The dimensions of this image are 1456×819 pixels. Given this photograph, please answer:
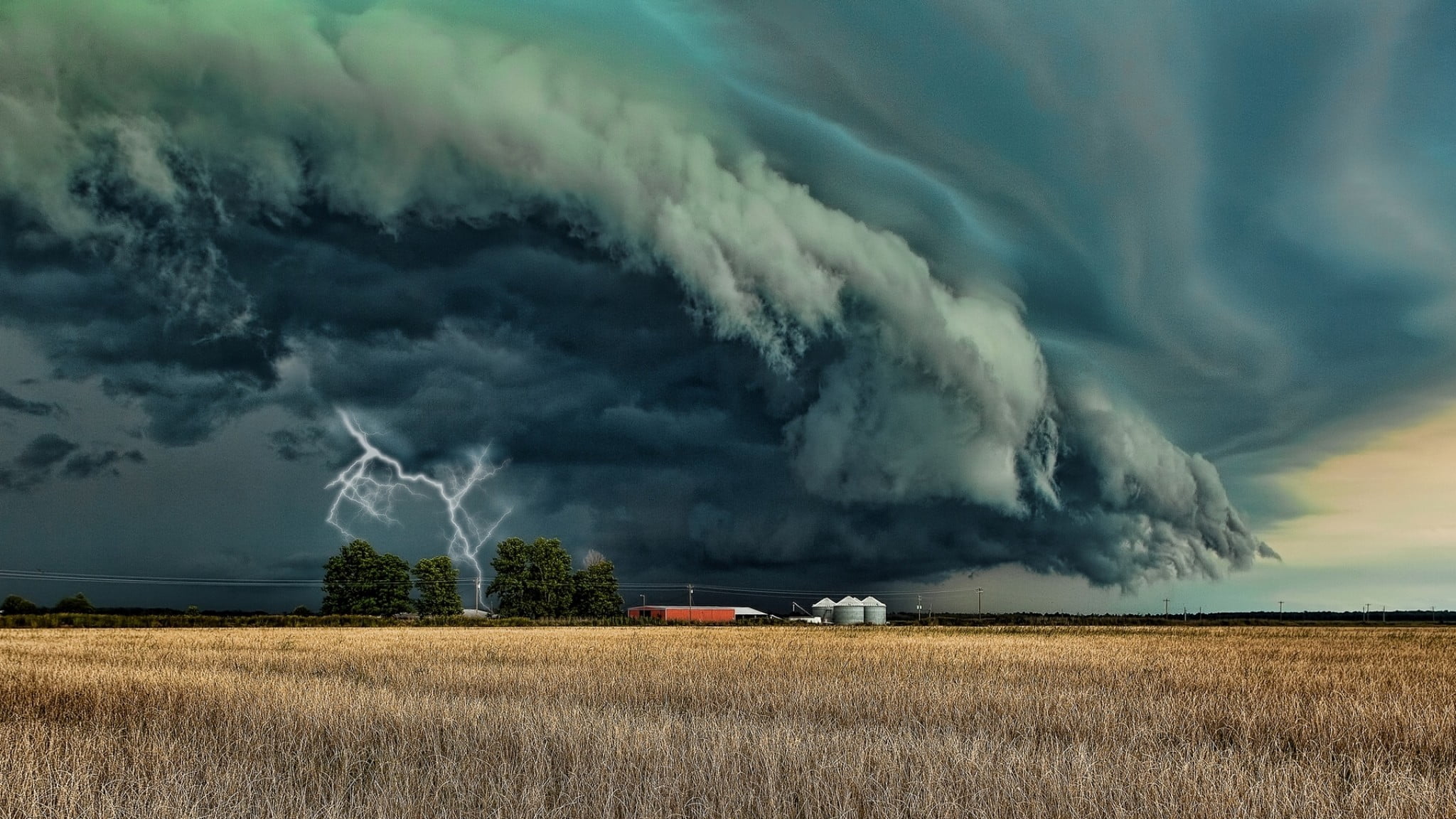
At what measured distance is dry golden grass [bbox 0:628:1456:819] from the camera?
21.0 ft

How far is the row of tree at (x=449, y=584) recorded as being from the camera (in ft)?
384

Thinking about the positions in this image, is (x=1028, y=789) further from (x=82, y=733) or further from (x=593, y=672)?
(x=593, y=672)

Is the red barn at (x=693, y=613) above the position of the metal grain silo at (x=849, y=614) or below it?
below

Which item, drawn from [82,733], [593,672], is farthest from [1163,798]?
[593,672]

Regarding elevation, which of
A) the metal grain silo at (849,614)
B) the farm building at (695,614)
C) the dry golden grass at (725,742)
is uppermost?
the dry golden grass at (725,742)

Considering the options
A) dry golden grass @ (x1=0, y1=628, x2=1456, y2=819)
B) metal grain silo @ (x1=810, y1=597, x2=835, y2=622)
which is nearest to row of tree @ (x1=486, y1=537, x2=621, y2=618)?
metal grain silo @ (x1=810, y1=597, x2=835, y2=622)

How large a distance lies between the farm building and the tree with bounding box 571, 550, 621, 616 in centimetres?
2980

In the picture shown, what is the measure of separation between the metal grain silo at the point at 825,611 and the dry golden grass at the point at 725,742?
112056 millimetres

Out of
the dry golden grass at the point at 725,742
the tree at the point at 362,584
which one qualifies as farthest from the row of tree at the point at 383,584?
the dry golden grass at the point at 725,742

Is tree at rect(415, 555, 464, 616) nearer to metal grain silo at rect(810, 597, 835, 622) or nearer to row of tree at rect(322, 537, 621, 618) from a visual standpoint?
row of tree at rect(322, 537, 621, 618)

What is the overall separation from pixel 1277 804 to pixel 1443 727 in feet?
21.0

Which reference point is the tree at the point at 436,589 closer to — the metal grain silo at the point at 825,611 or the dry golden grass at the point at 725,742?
the metal grain silo at the point at 825,611

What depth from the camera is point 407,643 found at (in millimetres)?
35062

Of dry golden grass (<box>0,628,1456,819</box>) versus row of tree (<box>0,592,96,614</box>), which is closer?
dry golden grass (<box>0,628,1456,819</box>)
